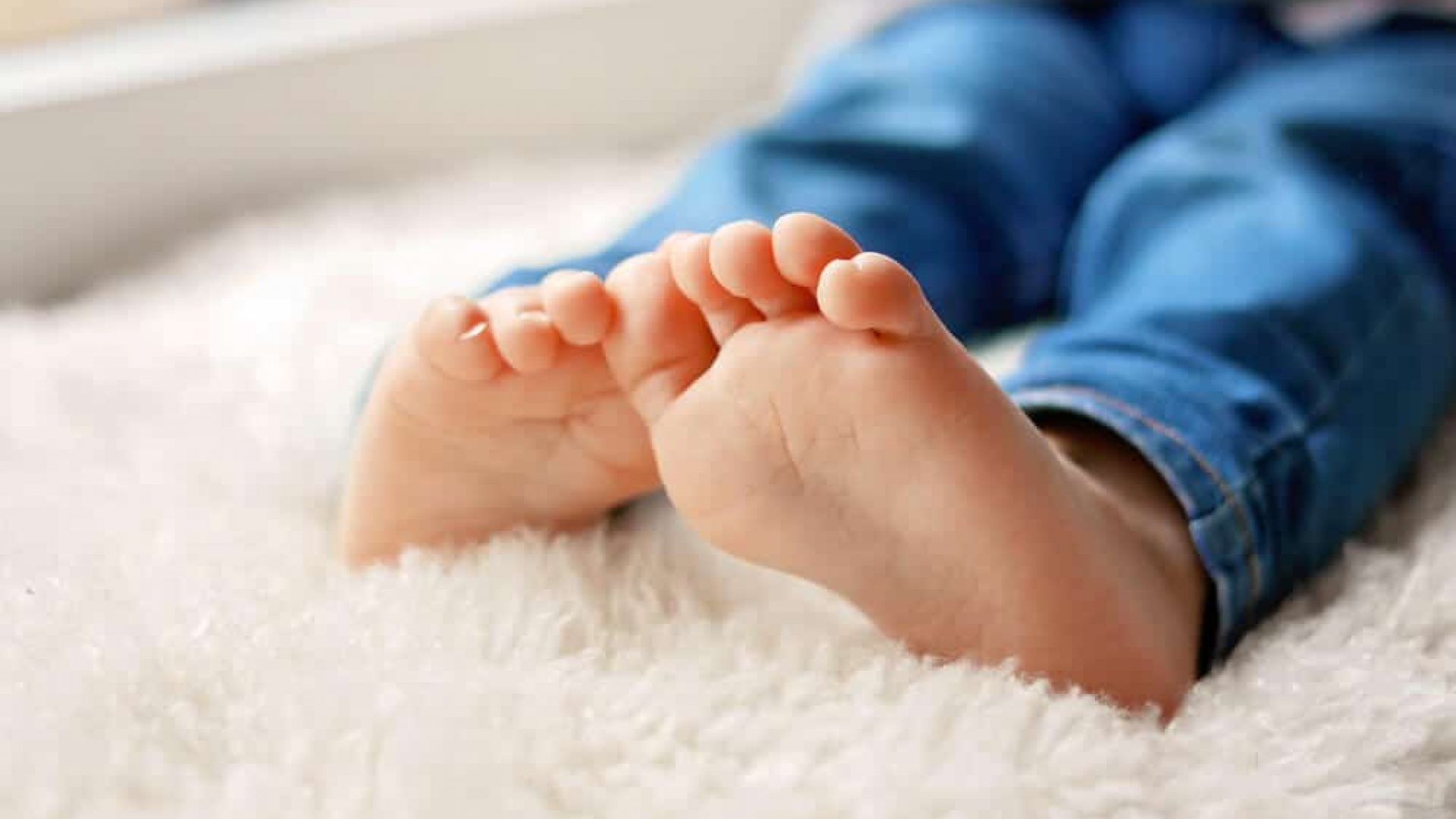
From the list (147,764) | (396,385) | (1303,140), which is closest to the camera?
(147,764)

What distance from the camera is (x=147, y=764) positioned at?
0.43 meters

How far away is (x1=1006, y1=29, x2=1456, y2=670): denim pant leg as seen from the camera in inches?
22.0

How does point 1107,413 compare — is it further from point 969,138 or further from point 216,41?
point 216,41

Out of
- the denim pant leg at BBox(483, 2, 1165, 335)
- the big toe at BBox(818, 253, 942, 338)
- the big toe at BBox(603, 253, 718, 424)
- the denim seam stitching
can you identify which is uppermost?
the big toe at BBox(818, 253, 942, 338)

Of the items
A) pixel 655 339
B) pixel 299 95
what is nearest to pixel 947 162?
pixel 655 339

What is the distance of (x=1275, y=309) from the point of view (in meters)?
0.61

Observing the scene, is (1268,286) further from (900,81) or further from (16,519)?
(16,519)

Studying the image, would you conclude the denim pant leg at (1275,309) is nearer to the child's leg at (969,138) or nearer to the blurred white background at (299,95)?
the child's leg at (969,138)

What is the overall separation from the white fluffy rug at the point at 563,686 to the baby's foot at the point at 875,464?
0.02 metres

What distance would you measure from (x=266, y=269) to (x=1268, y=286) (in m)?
0.59

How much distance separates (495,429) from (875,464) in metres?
0.15

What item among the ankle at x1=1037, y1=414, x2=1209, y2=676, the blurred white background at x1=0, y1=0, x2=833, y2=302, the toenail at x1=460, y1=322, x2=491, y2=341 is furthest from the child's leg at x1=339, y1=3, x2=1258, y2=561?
the blurred white background at x1=0, y1=0, x2=833, y2=302

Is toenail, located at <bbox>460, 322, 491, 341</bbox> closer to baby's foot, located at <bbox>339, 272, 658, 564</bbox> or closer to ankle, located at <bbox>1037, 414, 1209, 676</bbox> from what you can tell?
baby's foot, located at <bbox>339, 272, 658, 564</bbox>

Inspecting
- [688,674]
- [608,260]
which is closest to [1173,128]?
[608,260]
